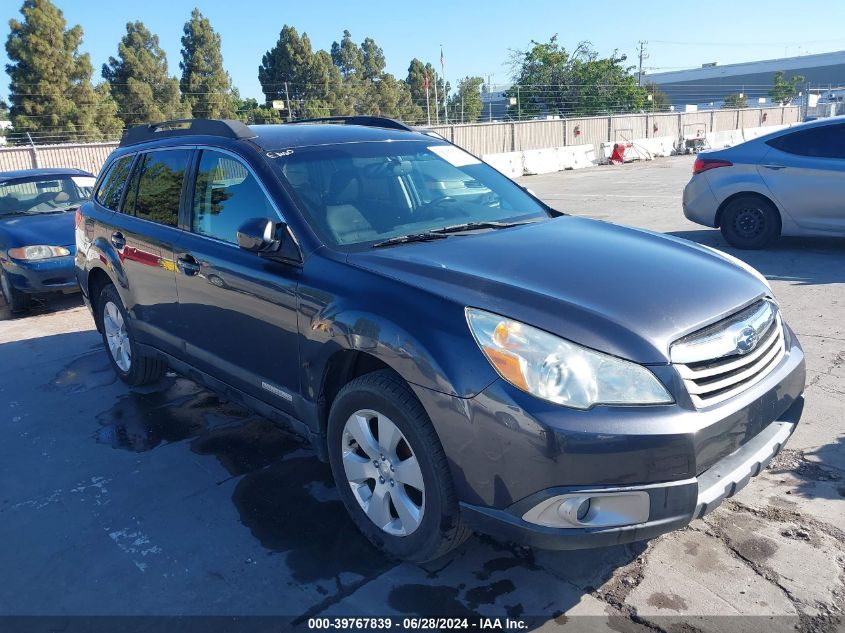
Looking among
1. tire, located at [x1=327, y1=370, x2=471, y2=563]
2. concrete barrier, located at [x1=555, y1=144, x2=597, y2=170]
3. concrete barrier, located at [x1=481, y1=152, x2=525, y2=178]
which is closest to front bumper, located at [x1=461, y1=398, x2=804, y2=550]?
tire, located at [x1=327, y1=370, x2=471, y2=563]

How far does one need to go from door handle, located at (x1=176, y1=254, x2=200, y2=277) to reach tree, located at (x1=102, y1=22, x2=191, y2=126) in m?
35.8

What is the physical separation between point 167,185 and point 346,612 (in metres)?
2.93

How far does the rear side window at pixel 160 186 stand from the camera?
431 cm

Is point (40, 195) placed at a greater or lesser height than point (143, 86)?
lesser

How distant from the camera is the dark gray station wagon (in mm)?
2467

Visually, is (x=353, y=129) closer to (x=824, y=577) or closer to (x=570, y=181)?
(x=824, y=577)

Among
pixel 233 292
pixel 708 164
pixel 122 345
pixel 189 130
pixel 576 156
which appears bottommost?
pixel 122 345

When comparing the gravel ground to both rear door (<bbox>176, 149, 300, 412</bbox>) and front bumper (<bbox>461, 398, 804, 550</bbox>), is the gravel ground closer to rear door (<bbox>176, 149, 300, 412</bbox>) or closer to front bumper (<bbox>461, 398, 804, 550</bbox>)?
front bumper (<bbox>461, 398, 804, 550</bbox>)

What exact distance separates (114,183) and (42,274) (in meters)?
3.15

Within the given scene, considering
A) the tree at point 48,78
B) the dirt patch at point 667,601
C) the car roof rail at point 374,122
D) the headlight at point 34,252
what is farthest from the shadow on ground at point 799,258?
the tree at point 48,78

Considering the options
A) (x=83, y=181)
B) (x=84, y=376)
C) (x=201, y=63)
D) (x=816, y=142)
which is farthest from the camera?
(x=201, y=63)

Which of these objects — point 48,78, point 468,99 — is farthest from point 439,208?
point 468,99

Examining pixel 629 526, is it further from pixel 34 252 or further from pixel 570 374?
pixel 34 252

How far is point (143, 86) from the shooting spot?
3697 cm
